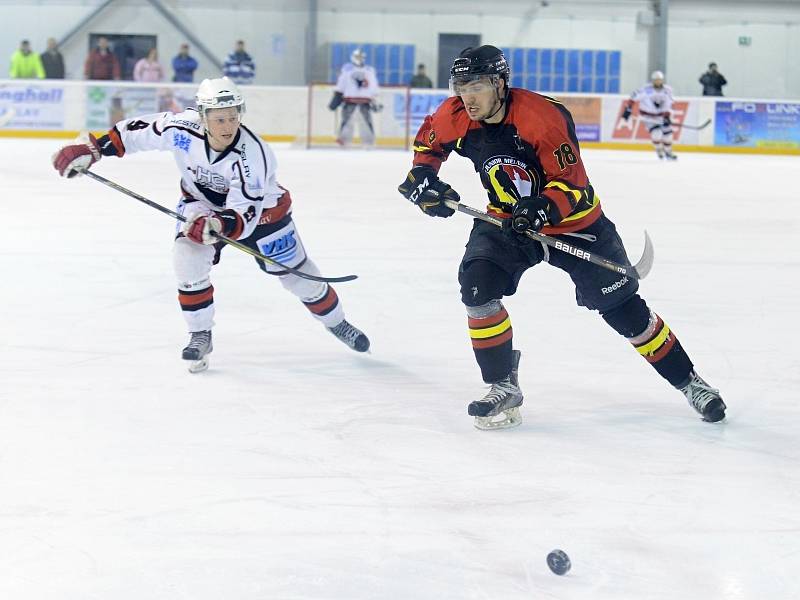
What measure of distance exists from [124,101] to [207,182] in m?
10.8

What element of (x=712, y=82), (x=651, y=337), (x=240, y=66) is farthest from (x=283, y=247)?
(x=712, y=82)

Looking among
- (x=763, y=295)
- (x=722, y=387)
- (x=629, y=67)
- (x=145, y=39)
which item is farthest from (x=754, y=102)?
(x=722, y=387)

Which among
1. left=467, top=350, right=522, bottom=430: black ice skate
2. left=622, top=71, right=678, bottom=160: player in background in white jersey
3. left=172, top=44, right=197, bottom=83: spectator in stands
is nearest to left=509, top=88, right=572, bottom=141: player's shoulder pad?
left=467, top=350, right=522, bottom=430: black ice skate

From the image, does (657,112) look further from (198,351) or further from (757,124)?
(198,351)

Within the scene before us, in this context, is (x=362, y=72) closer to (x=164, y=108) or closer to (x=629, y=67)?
(x=164, y=108)

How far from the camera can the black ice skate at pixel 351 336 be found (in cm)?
389

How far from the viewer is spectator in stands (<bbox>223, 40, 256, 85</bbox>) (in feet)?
49.5

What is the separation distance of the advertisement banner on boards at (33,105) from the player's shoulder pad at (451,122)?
458 inches

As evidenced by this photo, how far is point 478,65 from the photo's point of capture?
290 cm

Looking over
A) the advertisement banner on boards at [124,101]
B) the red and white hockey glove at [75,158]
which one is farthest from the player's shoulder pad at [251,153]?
the advertisement banner on boards at [124,101]

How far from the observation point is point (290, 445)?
9.36 ft

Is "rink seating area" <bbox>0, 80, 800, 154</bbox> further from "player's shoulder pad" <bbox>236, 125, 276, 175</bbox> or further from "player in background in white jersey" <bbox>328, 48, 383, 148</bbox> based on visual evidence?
"player's shoulder pad" <bbox>236, 125, 276, 175</bbox>

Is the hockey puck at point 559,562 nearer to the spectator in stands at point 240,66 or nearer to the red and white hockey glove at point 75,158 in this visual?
the red and white hockey glove at point 75,158

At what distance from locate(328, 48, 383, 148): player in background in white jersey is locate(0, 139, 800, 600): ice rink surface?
8.18m
